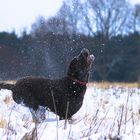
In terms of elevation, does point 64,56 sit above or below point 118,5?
below

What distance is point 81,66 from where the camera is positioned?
8172mm

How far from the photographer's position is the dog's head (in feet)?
26.7

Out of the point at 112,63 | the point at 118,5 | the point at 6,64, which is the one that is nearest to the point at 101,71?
the point at 112,63

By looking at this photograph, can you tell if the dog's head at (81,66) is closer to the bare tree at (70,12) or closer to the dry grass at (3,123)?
the dry grass at (3,123)

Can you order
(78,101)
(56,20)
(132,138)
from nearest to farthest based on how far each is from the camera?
(132,138) → (78,101) → (56,20)

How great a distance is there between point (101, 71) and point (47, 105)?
49.2m

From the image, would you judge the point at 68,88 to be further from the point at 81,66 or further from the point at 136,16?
the point at 136,16

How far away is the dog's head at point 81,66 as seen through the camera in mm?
8125

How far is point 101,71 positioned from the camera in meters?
57.7

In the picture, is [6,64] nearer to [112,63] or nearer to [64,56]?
[64,56]

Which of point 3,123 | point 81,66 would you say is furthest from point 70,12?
point 3,123

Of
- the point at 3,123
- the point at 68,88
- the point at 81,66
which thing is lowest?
the point at 3,123

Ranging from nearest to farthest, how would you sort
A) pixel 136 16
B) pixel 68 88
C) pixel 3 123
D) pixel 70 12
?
pixel 3 123
pixel 68 88
pixel 70 12
pixel 136 16

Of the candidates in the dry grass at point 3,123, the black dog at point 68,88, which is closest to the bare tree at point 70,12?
the black dog at point 68,88
